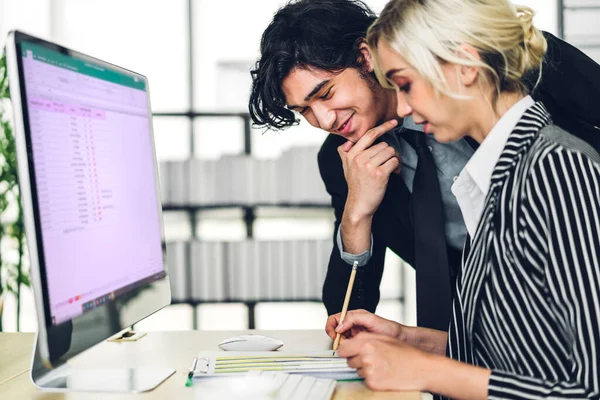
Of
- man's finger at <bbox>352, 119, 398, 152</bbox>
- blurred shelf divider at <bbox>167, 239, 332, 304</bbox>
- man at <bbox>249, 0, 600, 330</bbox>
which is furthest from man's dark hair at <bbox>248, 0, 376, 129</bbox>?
blurred shelf divider at <bbox>167, 239, 332, 304</bbox>

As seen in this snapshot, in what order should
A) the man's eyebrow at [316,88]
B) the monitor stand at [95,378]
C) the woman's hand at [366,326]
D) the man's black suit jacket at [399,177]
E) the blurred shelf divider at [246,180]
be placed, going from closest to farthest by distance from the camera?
the monitor stand at [95,378] → the woman's hand at [366,326] → the man's black suit jacket at [399,177] → the man's eyebrow at [316,88] → the blurred shelf divider at [246,180]

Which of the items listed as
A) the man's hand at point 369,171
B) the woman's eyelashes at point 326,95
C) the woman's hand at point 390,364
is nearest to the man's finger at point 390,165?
the man's hand at point 369,171

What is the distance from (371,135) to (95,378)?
2.84 feet

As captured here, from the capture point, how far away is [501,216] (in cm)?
93

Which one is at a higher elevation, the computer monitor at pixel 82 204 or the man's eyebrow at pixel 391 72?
the man's eyebrow at pixel 391 72

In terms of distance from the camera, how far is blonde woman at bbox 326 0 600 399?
2.74ft

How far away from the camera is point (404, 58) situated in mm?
1033

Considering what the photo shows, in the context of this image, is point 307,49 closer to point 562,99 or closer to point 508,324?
point 562,99

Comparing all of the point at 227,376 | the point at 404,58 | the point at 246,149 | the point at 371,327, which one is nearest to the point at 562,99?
the point at 404,58

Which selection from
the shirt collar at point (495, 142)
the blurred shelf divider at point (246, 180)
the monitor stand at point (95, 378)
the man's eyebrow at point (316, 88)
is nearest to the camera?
the monitor stand at point (95, 378)

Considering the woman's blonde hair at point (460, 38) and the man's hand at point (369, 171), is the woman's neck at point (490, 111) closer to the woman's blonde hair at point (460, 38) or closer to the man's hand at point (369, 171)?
the woman's blonde hair at point (460, 38)

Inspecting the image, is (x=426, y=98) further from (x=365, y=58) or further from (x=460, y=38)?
(x=365, y=58)

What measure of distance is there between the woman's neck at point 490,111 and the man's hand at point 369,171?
1.62 feet

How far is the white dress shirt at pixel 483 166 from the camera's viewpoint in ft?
3.35
